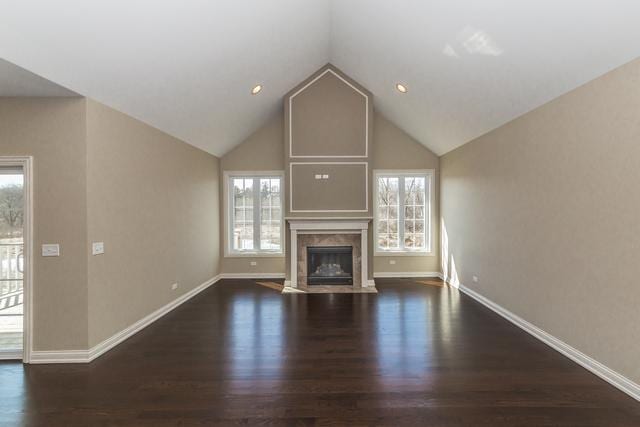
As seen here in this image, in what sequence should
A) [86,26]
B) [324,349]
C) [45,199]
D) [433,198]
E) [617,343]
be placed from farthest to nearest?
[433,198], [324,349], [45,199], [617,343], [86,26]

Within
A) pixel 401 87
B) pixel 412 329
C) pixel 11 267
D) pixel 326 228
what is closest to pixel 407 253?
pixel 326 228

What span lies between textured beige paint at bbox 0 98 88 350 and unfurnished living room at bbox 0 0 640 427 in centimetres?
2

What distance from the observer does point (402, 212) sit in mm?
6848

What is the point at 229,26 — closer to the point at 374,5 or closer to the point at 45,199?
the point at 374,5

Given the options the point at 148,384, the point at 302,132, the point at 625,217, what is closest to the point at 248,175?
the point at 302,132

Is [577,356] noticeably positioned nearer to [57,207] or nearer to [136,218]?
[136,218]

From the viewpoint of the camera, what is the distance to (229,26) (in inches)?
131

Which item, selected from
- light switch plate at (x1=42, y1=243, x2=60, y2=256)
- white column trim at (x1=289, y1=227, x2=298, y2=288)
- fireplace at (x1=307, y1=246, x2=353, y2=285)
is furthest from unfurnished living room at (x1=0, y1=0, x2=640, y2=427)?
fireplace at (x1=307, y1=246, x2=353, y2=285)

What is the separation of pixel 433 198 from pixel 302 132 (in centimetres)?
307

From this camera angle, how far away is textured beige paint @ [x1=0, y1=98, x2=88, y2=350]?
2.99m

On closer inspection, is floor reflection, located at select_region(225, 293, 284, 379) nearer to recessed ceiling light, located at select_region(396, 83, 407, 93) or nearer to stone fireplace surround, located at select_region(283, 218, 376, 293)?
stone fireplace surround, located at select_region(283, 218, 376, 293)

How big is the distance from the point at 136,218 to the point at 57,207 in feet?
2.80

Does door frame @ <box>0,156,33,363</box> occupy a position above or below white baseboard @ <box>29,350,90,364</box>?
above

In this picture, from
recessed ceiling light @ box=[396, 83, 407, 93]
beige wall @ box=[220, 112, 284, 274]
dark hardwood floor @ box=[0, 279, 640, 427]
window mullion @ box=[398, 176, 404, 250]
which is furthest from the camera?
window mullion @ box=[398, 176, 404, 250]
